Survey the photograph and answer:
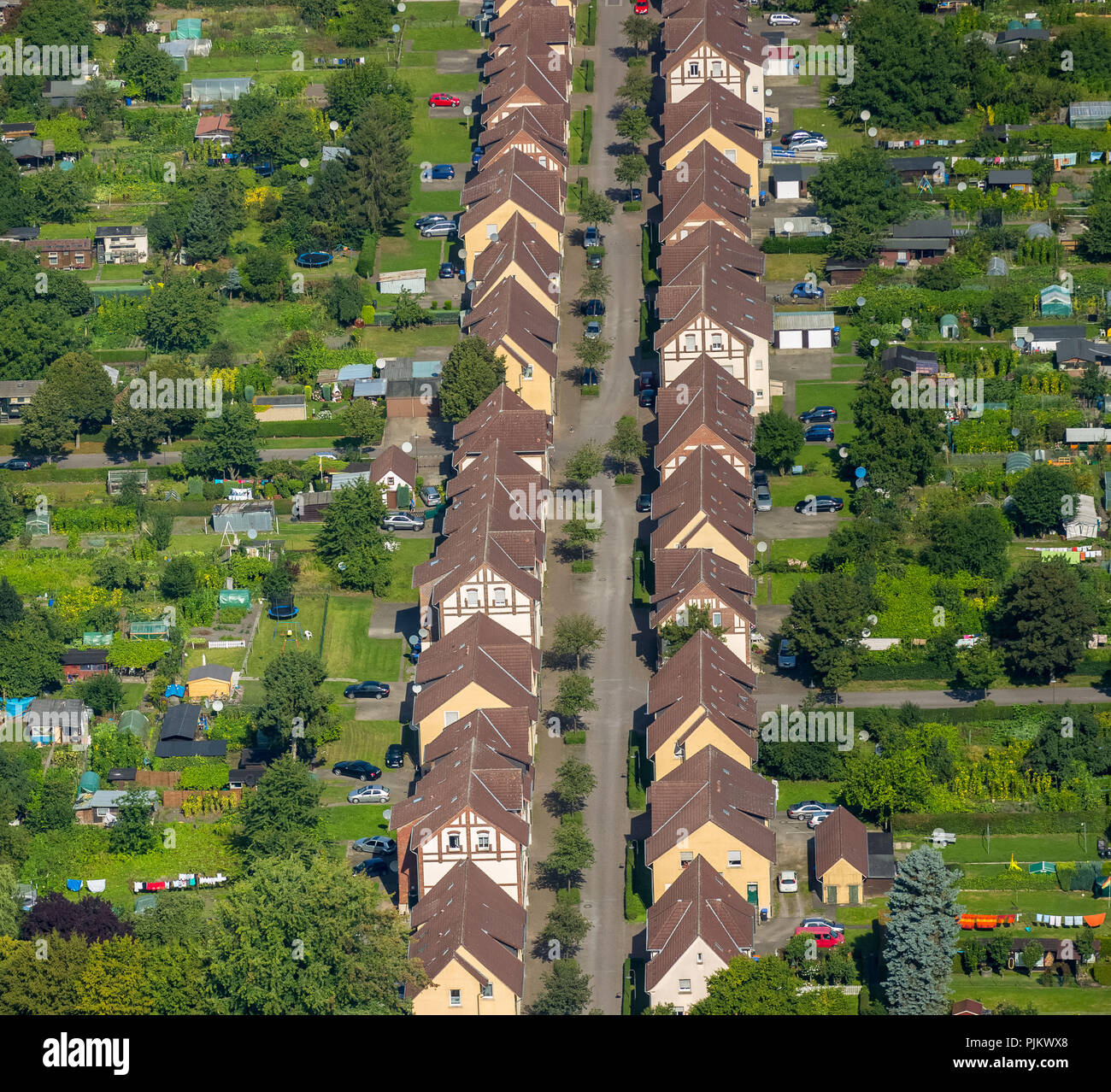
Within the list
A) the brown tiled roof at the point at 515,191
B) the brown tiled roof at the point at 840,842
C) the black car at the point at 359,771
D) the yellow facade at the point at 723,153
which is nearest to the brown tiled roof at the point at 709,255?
the brown tiled roof at the point at 515,191

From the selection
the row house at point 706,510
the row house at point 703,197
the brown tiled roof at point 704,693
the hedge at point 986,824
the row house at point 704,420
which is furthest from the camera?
the row house at point 703,197

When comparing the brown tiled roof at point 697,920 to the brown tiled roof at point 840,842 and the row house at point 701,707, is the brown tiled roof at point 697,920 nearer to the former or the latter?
the brown tiled roof at point 840,842

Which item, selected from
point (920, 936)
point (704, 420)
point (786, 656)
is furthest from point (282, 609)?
point (920, 936)

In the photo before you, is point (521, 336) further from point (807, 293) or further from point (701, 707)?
point (701, 707)

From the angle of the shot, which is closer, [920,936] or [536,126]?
[920,936]

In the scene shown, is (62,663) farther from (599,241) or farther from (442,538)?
(599,241)

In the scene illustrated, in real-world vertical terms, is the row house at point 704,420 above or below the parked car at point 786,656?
above
